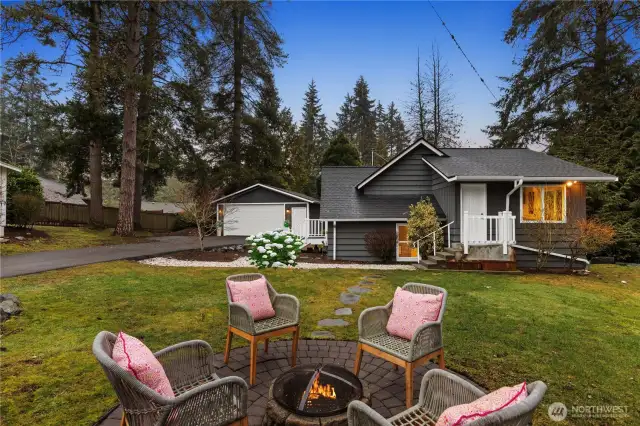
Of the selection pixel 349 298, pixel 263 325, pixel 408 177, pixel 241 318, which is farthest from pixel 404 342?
pixel 408 177

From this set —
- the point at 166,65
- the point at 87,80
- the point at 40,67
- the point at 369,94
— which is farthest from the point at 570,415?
the point at 369,94

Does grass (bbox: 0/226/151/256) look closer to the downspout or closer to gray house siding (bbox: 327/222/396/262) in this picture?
gray house siding (bbox: 327/222/396/262)

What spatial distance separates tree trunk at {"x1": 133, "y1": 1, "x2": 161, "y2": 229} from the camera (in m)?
14.0

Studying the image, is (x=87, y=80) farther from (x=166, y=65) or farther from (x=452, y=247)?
(x=452, y=247)

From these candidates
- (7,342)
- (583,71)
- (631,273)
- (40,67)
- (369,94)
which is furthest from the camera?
(369,94)

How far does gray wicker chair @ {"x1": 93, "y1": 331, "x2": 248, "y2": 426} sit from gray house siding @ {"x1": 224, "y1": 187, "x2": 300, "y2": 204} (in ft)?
59.8

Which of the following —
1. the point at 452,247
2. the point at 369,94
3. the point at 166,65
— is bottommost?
the point at 452,247

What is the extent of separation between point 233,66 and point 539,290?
2411cm

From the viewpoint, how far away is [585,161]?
1476cm

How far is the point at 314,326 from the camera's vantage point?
4.46m

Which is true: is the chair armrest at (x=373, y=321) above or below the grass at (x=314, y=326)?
above

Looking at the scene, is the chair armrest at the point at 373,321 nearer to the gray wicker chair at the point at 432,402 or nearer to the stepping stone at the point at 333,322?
the gray wicker chair at the point at 432,402

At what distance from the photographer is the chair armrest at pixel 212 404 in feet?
5.85

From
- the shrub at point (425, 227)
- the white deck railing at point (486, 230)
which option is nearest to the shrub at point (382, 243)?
the shrub at point (425, 227)
